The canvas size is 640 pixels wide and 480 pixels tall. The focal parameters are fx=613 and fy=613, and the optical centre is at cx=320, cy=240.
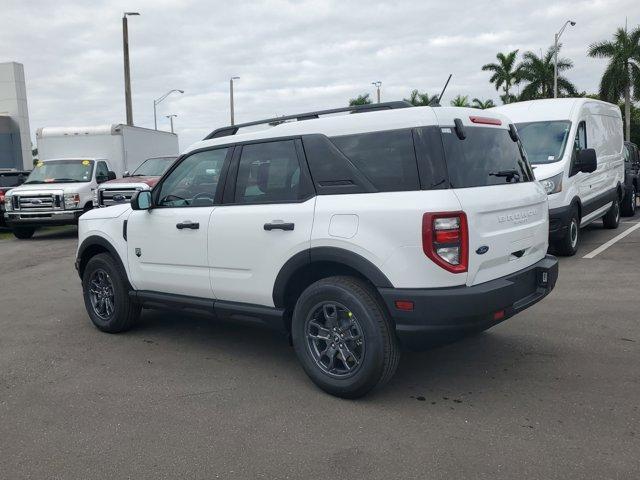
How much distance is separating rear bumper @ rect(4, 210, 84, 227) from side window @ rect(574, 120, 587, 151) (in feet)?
35.1

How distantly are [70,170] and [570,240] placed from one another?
1203cm

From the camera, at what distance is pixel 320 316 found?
419cm

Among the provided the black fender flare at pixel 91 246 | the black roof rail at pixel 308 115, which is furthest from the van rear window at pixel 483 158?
the black fender flare at pixel 91 246

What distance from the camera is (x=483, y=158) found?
4105 mm

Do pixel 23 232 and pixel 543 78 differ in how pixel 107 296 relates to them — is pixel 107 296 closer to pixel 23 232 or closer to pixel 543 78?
A: pixel 23 232

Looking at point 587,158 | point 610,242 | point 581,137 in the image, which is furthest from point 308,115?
point 610,242

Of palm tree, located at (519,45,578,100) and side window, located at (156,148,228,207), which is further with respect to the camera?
palm tree, located at (519,45,578,100)

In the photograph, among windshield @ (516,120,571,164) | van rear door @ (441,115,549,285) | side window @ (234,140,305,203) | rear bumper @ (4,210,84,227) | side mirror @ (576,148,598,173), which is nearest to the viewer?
van rear door @ (441,115,549,285)

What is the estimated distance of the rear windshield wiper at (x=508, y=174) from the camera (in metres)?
4.20

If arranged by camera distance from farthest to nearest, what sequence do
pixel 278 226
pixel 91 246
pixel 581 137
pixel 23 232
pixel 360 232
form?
pixel 23 232 < pixel 581 137 < pixel 91 246 < pixel 278 226 < pixel 360 232

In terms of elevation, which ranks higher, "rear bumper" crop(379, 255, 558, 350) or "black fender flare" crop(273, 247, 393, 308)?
"black fender flare" crop(273, 247, 393, 308)

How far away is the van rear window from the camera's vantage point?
384 centimetres

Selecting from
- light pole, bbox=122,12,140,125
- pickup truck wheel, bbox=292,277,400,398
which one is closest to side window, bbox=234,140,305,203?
pickup truck wheel, bbox=292,277,400,398

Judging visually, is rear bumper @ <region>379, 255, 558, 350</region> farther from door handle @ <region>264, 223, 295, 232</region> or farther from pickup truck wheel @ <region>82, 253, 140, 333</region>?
pickup truck wheel @ <region>82, 253, 140, 333</region>
